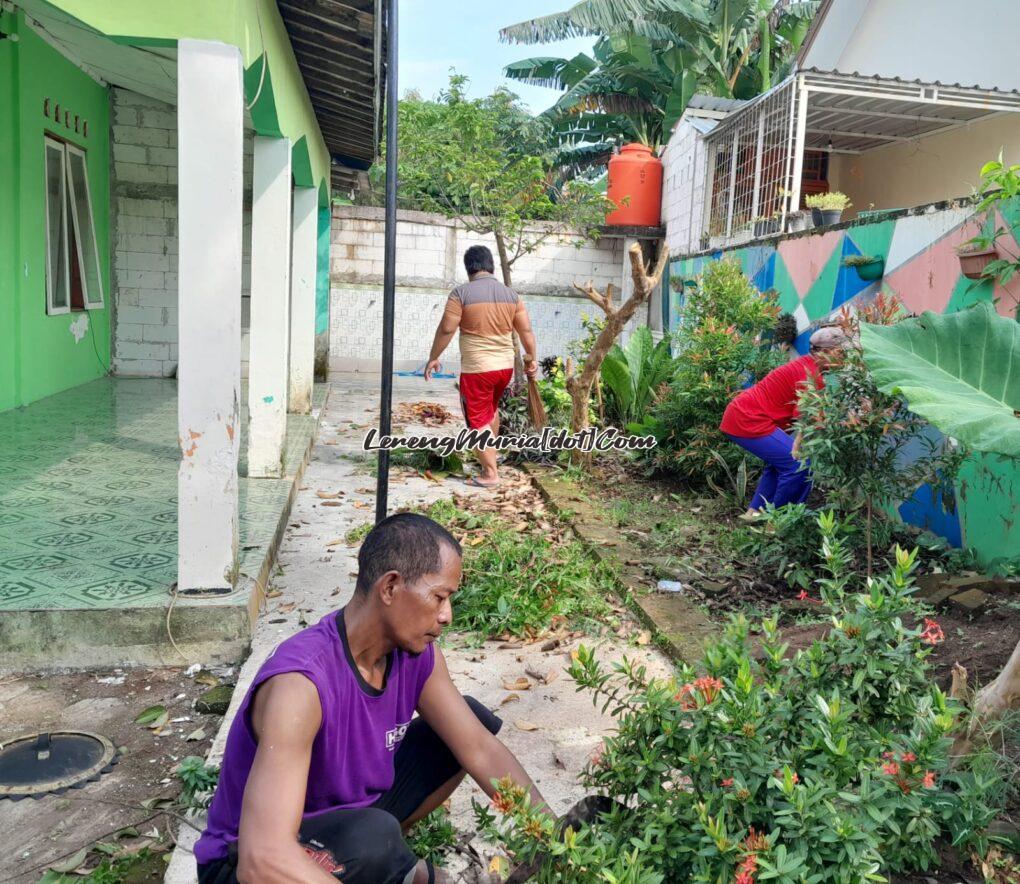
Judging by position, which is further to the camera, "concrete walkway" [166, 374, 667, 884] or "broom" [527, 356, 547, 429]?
"broom" [527, 356, 547, 429]

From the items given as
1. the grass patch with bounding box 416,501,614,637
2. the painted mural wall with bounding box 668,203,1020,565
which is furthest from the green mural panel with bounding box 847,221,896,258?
the grass patch with bounding box 416,501,614,637

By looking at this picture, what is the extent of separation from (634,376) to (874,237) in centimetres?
260

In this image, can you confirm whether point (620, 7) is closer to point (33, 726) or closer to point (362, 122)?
point (362, 122)

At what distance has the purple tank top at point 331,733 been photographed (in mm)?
1984

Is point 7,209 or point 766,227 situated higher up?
point 766,227

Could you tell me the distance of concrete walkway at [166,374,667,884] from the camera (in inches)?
125

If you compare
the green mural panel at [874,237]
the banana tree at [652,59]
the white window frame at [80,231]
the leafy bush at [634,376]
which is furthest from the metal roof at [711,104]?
the white window frame at [80,231]

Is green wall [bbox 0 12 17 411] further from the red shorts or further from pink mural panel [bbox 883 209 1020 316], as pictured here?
pink mural panel [bbox 883 209 1020 316]

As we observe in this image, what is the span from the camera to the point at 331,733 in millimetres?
2006

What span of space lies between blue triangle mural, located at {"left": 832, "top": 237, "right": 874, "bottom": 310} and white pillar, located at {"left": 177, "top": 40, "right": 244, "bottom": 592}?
183 inches

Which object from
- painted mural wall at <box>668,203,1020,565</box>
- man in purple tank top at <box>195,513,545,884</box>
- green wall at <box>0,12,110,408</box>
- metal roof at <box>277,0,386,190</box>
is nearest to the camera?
man in purple tank top at <box>195,513,545,884</box>

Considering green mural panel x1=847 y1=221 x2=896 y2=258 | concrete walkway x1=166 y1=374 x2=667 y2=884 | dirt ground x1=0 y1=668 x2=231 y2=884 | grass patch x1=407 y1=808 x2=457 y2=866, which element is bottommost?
dirt ground x1=0 y1=668 x2=231 y2=884

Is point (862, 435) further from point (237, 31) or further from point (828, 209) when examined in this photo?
point (828, 209)

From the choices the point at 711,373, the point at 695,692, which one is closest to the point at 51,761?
the point at 695,692
